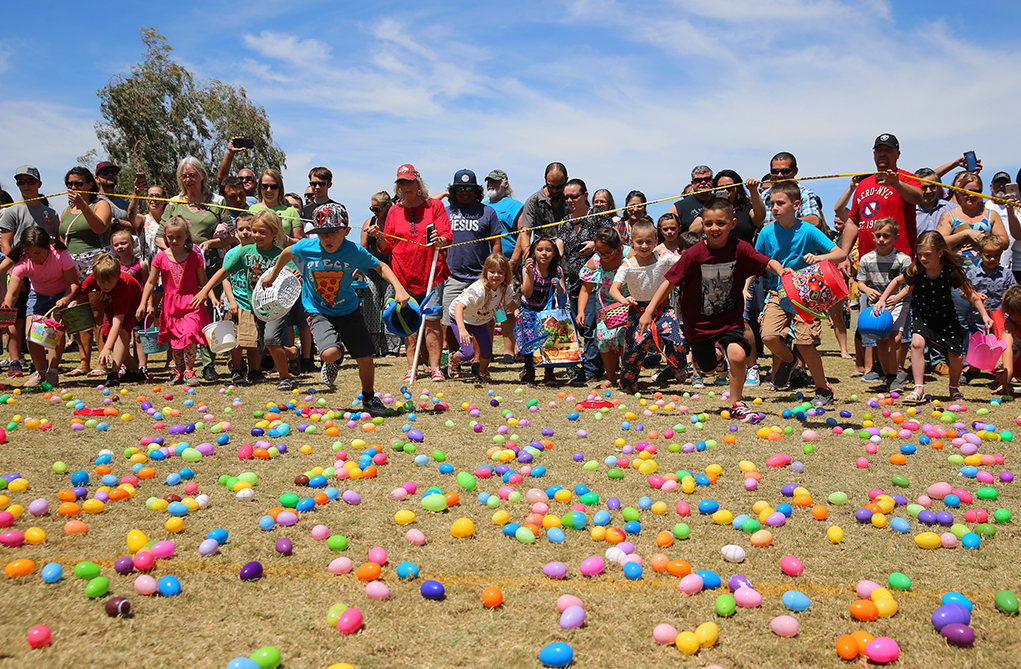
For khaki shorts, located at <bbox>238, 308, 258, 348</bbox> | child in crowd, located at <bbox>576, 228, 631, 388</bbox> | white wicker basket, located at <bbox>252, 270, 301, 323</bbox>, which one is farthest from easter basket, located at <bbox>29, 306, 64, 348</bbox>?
child in crowd, located at <bbox>576, 228, 631, 388</bbox>

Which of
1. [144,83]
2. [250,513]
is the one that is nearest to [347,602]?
[250,513]

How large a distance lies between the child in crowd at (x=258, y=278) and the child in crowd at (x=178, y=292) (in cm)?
16

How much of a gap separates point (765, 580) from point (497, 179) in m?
8.52

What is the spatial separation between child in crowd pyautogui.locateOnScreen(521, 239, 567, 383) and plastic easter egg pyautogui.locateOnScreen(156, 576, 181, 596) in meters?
5.88

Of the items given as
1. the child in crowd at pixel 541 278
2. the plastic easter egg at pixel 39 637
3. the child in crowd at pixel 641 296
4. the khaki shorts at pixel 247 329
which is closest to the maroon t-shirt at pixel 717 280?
the child in crowd at pixel 641 296

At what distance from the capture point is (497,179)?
10734mm

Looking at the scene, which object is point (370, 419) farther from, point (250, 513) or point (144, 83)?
point (144, 83)

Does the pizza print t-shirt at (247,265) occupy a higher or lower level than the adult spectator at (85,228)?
lower

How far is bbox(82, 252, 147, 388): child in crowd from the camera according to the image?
27.5ft

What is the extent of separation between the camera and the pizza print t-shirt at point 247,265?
838cm

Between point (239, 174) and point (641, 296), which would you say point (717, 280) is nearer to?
point (641, 296)

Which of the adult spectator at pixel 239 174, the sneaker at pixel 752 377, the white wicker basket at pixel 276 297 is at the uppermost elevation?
the adult spectator at pixel 239 174

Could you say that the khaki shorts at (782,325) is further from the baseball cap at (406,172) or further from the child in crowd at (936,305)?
the baseball cap at (406,172)

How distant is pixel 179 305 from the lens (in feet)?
A: 27.1
